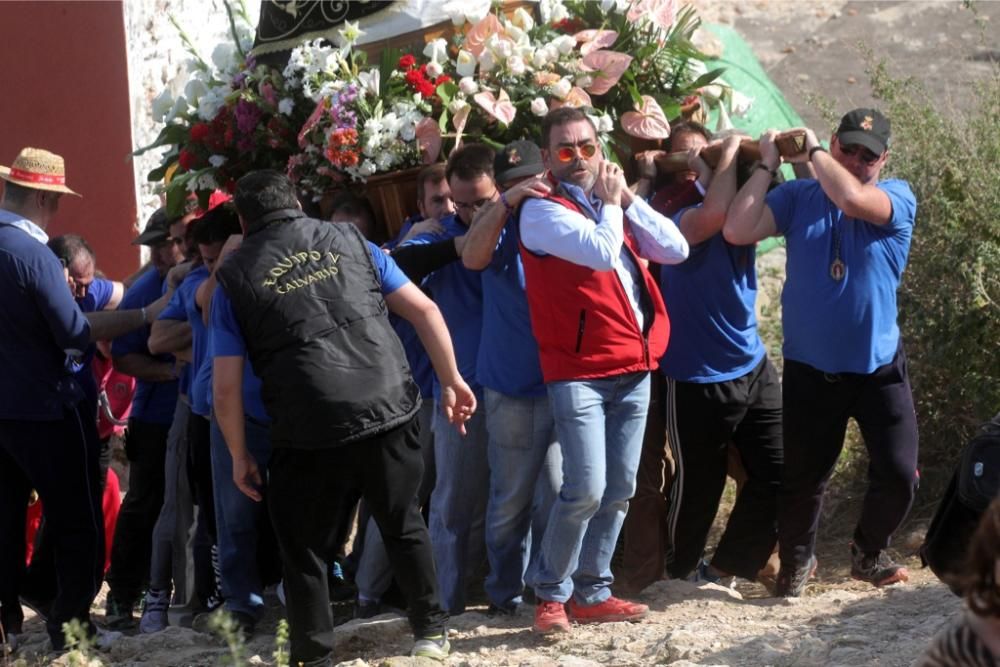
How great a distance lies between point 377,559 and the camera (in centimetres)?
600

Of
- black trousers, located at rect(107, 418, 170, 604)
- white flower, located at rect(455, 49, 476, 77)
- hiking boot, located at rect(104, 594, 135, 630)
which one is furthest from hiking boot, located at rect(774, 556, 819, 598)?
hiking boot, located at rect(104, 594, 135, 630)

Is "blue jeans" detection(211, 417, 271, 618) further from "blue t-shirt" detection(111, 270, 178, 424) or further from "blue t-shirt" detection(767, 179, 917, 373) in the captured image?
"blue t-shirt" detection(767, 179, 917, 373)

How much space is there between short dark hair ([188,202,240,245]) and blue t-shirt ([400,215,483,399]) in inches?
32.9

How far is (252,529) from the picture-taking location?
596 centimetres

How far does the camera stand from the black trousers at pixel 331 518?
→ 496 cm

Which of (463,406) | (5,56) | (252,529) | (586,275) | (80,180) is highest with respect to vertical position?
(5,56)

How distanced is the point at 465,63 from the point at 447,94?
16 cm

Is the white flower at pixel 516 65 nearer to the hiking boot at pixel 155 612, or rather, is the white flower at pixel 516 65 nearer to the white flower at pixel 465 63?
the white flower at pixel 465 63

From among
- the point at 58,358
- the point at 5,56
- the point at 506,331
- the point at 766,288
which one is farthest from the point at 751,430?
the point at 5,56

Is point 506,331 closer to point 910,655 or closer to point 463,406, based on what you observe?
point 463,406

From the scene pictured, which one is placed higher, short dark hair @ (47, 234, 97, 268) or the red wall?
the red wall

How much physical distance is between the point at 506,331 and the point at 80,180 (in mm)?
4426

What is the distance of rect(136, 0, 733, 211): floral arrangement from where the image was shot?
6246 millimetres

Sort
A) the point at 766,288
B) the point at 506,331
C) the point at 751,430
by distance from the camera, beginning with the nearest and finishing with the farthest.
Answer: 1. the point at 506,331
2. the point at 751,430
3. the point at 766,288
